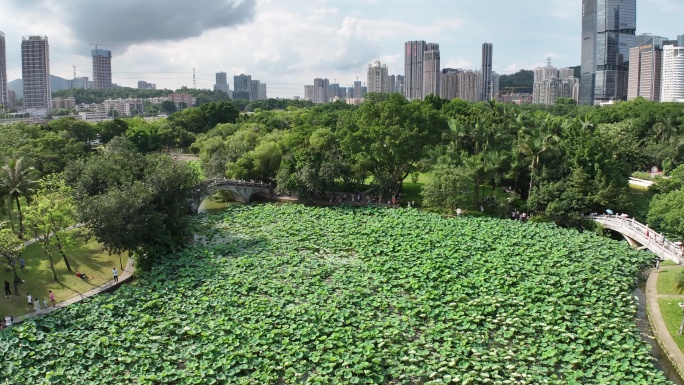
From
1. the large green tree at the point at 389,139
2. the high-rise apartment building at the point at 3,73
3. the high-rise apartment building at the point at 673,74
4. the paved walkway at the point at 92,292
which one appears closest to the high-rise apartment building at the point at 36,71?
the high-rise apartment building at the point at 3,73

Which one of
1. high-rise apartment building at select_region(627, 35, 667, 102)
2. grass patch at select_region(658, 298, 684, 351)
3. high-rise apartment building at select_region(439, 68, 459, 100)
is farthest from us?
high-rise apartment building at select_region(439, 68, 459, 100)

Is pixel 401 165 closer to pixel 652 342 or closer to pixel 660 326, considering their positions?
pixel 660 326

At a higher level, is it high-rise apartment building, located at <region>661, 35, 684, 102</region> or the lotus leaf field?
high-rise apartment building, located at <region>661, 35, 684, 102</region>

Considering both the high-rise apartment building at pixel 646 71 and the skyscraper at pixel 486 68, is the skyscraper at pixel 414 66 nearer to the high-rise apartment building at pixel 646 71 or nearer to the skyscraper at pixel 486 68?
the skyscraper at pixel 486 68

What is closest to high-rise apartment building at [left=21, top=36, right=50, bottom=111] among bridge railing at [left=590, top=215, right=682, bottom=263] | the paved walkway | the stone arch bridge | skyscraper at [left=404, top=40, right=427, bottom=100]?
skyscraper at [left=404, top=40, right=427, bottom=100]

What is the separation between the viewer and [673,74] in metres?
151

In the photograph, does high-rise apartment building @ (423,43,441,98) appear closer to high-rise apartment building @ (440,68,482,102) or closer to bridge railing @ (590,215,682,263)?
→ high-rise apartment building @ (440,68,482,102)

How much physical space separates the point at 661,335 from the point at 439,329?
859 cm

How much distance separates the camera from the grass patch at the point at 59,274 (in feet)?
80.9

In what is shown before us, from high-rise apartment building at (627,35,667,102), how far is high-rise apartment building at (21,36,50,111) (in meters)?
169

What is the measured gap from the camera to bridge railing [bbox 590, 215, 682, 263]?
98.8 feet

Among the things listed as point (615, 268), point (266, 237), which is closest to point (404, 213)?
point (266, 237)

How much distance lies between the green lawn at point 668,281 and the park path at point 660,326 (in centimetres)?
22

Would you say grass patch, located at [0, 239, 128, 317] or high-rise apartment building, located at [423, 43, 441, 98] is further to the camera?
high-rise apartment building, located at [423, 43, 441, 98]
